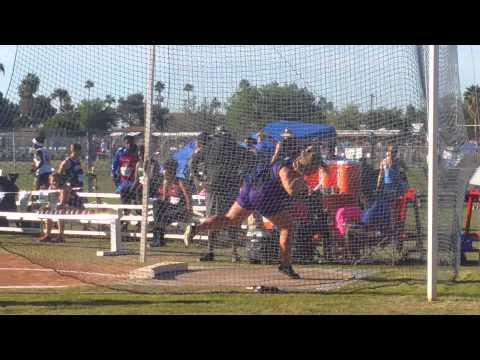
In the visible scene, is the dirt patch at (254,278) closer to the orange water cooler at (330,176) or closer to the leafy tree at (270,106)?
the orange water cooler at (330,176)

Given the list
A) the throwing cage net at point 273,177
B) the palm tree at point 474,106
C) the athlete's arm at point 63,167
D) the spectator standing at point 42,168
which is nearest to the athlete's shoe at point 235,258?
the throwing cage net at point 273,177

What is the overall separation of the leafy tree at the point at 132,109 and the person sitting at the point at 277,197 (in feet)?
7.64

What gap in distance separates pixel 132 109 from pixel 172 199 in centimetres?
169

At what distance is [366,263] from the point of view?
37.9 ft

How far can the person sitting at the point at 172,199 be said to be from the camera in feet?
40.5

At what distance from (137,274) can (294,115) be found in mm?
3004

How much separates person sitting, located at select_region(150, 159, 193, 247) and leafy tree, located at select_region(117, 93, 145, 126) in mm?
915

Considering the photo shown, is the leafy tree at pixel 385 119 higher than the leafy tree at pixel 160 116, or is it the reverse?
the leafy tree at pixel 160 116

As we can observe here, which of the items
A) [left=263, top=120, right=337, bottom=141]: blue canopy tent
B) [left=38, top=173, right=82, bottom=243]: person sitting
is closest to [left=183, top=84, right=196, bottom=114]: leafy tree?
[left=263, top=120, right=337, bottom=141]: blue canopy tent

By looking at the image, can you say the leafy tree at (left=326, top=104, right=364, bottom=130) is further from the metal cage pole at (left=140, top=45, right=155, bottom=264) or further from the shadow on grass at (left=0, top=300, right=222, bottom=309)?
the shadow on grass at (left=0, top=300, right=222, bottom=309)

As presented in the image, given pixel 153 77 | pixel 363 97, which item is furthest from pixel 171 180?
pixel 363 97

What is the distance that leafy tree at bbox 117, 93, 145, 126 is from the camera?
36.8 ft

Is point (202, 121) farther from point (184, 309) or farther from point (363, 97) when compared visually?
point (184, 309)

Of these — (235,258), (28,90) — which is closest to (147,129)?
(28,90)
